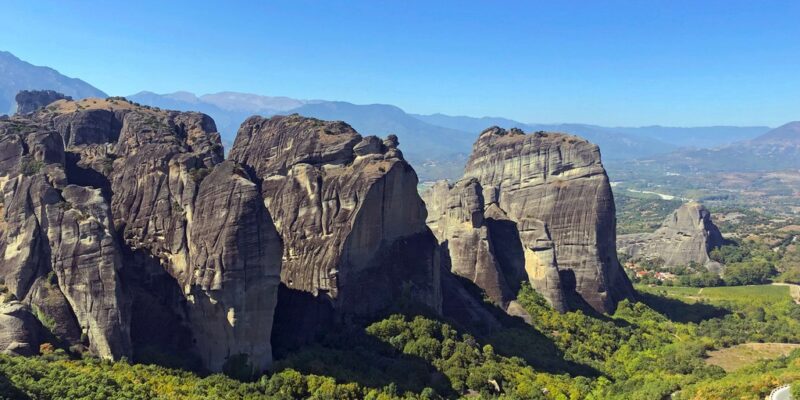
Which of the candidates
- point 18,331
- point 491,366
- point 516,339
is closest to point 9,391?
point 18,331

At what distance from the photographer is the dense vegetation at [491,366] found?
31.3 metres

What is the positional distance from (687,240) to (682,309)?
1440 inches

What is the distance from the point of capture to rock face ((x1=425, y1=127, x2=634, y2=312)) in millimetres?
58344

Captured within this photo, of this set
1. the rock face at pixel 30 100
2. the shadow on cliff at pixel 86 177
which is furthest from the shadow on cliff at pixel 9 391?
the rock face at pixel 30 100

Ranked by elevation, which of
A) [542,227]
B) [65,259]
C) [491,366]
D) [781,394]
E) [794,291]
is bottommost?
[794,291]

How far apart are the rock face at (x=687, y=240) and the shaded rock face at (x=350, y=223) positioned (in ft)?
219

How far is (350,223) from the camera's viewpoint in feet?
143

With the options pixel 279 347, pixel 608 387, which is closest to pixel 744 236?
pixel 608 387

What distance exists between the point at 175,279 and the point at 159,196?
6.11 metres

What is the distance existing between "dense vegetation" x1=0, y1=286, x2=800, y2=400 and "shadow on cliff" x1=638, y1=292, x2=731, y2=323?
0.60 m

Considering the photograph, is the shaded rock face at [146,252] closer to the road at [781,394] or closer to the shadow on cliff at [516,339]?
the shadow on cliff at [516,339]

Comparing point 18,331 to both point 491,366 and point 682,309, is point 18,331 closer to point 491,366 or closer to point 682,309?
point 491,366

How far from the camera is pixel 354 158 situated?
4762 cm

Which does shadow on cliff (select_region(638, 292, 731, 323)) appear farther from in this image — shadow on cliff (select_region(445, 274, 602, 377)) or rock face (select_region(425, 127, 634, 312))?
shadow on cliff (select_region(445, 274, 602, 377))
